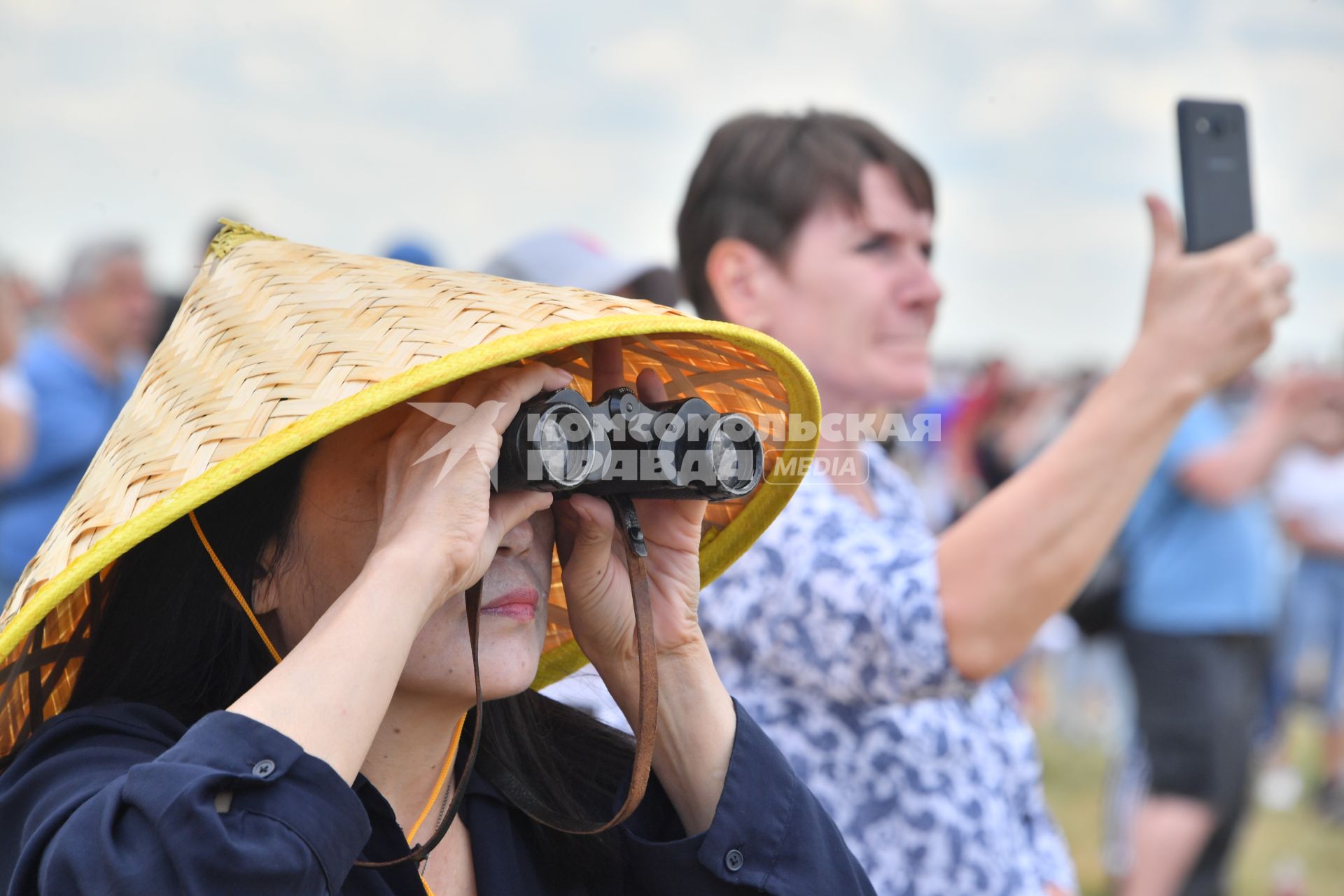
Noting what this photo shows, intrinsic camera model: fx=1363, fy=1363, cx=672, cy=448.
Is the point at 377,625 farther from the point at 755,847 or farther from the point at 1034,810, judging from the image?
the point at 1034,810

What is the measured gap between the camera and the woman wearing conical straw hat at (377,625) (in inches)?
44.0

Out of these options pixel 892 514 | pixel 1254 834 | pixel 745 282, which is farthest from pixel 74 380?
pixel 1254 834

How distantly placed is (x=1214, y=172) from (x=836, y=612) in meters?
0.90

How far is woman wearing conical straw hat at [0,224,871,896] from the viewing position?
112 centimetres

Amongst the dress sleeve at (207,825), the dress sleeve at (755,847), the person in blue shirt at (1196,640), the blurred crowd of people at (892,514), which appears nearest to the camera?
the dress sleeve at (207,825)

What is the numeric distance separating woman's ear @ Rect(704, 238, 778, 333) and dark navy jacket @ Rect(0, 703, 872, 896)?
97 centimetres

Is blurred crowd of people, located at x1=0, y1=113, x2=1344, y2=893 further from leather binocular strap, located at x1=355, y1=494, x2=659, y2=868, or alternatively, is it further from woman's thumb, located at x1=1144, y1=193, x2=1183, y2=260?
leather binocular strap, located at x1=355, y1=494, x2=659, y2=868

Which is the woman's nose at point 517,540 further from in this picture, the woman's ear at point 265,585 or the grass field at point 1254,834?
the grass field at point 1254,834

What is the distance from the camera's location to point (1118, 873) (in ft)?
16.6

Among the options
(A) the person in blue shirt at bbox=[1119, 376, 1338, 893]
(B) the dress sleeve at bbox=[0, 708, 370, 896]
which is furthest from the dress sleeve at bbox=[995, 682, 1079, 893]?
(A) the person in blue shirt at bbox=[1119, 376, 1338, 893]

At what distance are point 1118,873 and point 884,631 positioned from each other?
3604 mm

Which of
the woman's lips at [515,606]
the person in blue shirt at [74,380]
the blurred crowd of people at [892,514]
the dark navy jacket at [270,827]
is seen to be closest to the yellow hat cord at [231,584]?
the dark navy jacket at [270,827]

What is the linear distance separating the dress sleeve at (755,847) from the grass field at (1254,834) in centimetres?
432

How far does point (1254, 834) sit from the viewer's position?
6059mm
